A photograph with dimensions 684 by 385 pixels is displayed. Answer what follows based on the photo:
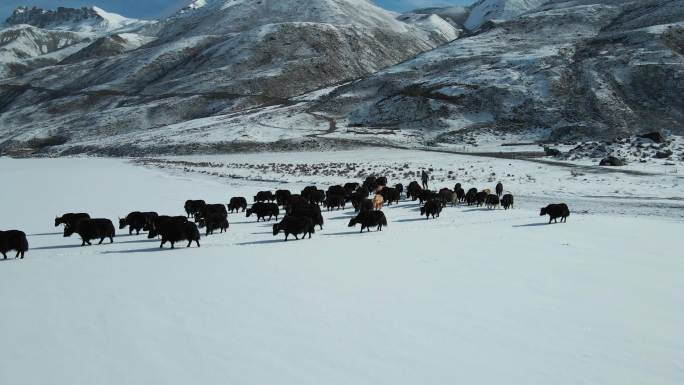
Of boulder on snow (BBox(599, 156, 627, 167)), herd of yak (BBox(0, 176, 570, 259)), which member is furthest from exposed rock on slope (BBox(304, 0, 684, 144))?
herd of yak (BBox(0, 176, 570, 259))

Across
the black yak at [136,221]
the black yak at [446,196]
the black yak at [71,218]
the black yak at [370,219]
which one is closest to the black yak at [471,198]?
the black yak at [446,196]

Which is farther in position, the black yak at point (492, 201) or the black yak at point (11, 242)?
the black yak at point (492, 201)

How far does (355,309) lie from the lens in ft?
29.1

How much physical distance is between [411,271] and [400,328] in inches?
148

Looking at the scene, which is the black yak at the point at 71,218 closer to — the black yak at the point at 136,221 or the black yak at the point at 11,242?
the black yak at the point at 136,221

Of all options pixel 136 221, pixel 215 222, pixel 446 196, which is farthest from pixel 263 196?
pixel 446 196

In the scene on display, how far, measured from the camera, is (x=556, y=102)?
10431cm

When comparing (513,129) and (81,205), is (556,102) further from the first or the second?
(81,205)

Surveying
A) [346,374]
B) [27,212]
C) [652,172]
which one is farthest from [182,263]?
[652,172]

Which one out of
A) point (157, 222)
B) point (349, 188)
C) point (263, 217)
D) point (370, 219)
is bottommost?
point (370, 219)

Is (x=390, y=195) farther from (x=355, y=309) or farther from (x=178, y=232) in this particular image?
(x=355, y=309)

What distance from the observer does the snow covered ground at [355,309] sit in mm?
6637

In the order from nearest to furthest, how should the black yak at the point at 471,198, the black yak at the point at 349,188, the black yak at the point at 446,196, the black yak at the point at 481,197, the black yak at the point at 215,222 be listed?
the black yak at the point at 215,222 → the black yak at the point at 481,197 → the black yak at the point at 446,196 → the black yak at the point at 471,198 → the black yak at the point at 349,188

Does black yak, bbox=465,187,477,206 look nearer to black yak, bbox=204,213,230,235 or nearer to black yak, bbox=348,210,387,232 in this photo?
black yak, bbox=348,210,387,232
